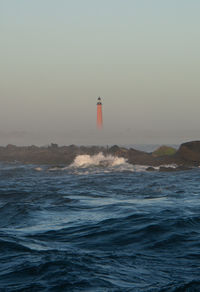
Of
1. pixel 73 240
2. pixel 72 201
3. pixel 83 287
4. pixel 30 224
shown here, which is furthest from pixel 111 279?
pixel 72 201

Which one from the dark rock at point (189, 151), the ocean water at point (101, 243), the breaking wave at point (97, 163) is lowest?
the ocean water at point (101, 243)

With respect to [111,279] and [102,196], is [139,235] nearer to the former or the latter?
[111,279]

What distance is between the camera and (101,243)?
10695 millimetres

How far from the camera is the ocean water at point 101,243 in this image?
7.39 metres

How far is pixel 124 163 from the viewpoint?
4688cm

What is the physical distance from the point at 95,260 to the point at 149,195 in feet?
42.9

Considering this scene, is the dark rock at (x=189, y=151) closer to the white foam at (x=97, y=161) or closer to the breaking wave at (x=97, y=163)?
the breaking wave at (x=97, y=163)

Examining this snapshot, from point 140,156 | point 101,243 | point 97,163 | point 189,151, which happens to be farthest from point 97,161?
point 101,243

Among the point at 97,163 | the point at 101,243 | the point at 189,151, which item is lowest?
the point at 101,243

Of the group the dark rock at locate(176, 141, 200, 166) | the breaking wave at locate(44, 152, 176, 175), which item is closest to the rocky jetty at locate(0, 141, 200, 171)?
the dark rock at locate(176, 141, 200, 166)

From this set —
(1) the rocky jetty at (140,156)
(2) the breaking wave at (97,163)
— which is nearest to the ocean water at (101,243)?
(1) the rocky jetty at (140,156)

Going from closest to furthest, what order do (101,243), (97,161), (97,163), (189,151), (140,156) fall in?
(101,243)
(189,151)
(140,156)
(97,163)
(97,161)

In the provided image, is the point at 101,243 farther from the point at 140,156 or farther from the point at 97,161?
the point at 97,161

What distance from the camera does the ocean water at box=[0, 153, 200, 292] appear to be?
7387 mm
